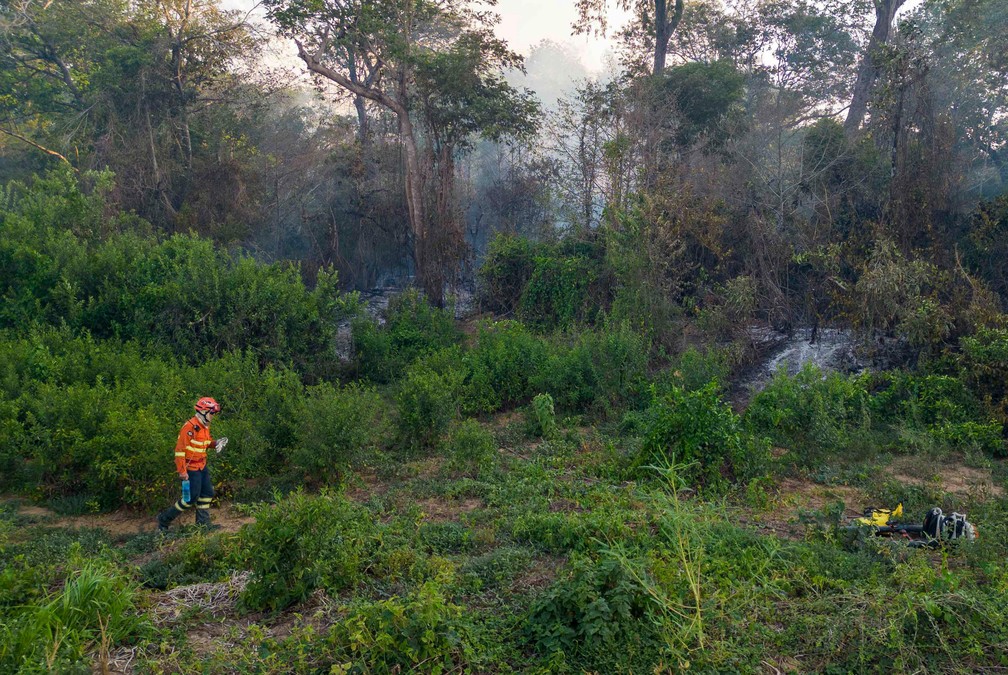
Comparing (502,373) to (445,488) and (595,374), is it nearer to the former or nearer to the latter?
(595,374)

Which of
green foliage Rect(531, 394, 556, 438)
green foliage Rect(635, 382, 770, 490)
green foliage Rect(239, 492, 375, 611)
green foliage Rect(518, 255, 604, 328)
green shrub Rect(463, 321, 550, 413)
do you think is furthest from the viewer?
green foliage Rect(518, 255, 604, 328)

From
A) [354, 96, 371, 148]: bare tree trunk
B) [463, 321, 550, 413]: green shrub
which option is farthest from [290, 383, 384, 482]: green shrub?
[354, 96, 371, 148]: bare tree trunk

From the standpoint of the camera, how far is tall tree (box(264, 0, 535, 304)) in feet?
59.6

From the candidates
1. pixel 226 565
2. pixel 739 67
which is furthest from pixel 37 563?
pixel 739 67

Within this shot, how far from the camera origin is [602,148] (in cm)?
1670

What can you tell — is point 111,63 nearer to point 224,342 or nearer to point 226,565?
point 224,342

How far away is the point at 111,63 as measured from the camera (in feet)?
61.4

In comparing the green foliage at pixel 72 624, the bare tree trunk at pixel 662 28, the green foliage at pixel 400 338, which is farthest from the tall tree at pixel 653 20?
the green foliage at pixel 72 624

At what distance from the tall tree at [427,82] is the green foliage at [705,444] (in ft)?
37.6

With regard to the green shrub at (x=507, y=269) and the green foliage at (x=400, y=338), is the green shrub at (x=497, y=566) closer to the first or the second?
the green foliage at (x=400, y=338)

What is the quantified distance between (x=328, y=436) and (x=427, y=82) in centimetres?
1305

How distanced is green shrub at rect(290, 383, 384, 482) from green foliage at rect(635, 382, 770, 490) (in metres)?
2.98

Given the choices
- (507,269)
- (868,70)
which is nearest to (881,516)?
(507,269)

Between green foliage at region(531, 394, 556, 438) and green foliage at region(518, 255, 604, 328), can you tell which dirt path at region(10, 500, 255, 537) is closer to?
green foliage at region(531, 394, 556, 438)
